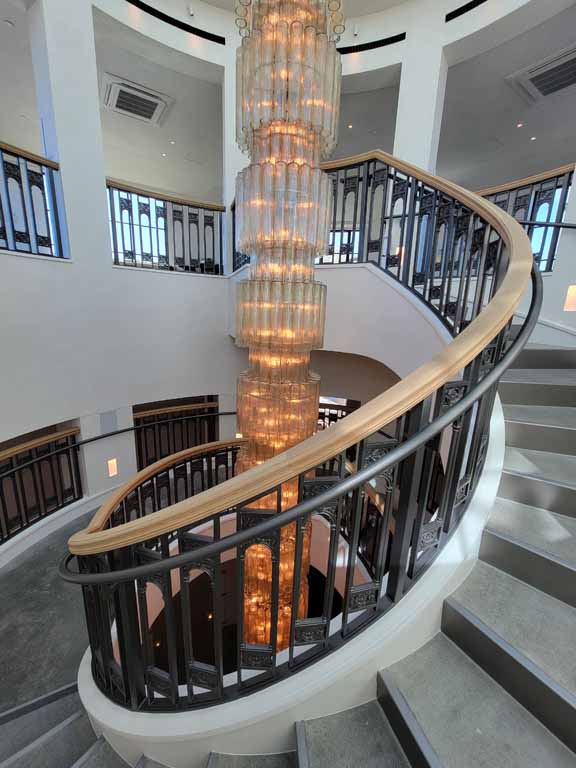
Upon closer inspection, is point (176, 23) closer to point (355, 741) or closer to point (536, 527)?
point (536, 527)

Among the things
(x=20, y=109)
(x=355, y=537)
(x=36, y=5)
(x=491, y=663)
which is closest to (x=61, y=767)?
(x=355, y=537)

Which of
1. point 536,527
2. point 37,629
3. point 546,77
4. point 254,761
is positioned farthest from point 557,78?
point 37,629

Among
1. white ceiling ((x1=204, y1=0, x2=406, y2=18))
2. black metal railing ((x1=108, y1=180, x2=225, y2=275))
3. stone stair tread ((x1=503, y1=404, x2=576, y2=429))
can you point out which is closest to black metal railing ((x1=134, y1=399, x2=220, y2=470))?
black metal railing ((x1=108, y1=180, x2=225, y2=275))

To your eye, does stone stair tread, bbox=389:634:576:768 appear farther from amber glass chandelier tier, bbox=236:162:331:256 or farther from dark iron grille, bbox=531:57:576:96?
dark iron grille, bbox=531:57:576:96

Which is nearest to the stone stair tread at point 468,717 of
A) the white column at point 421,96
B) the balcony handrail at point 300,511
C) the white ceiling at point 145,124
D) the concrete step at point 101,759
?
the balcony handrail at point 300,511

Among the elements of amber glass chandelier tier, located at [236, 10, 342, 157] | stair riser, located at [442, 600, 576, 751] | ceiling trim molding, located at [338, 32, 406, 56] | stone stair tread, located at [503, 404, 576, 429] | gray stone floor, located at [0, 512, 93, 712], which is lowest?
gray stone floor, located at [0, 512, 93, 712]

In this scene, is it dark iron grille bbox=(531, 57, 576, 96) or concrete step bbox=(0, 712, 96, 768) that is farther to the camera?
dark iron grille bbox=(531, 57, 576, 96)

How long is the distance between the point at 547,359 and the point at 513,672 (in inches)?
77.2

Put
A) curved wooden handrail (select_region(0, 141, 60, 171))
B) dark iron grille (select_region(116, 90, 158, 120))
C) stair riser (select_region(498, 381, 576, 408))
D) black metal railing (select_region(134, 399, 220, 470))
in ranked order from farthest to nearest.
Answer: dark iron grille (select_region(116, 90, 158, 120))
black metal railing (select_region(134, 399, 220, 470))
curved wooden handrail (select_region(0, 141, 60, 171))
stair riser (select_region(498, 381, 576, 408))

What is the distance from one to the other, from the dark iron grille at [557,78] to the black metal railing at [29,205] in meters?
5.95

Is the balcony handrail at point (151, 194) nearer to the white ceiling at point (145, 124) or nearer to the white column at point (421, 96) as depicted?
the white ceiling at point (145, 124)

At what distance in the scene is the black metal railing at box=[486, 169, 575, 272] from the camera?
2.93 meters

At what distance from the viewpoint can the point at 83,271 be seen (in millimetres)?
3428

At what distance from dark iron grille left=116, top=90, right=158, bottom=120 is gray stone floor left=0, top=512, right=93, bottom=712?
6.12m
